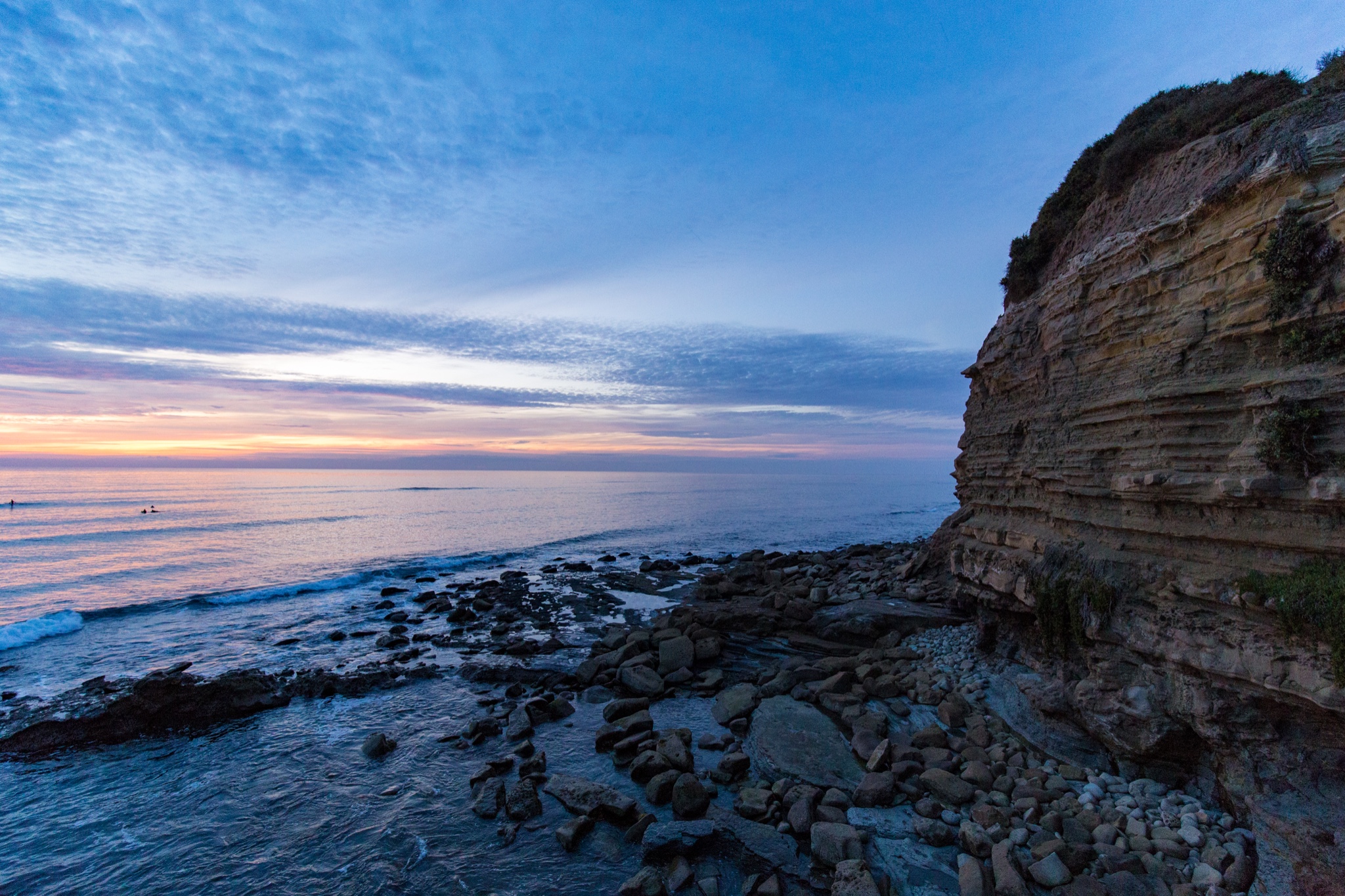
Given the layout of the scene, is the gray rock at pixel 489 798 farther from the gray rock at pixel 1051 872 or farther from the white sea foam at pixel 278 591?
the white sea foam at pixel 278 591

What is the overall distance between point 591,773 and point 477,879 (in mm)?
3167

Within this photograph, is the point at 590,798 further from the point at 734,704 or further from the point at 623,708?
the point at 734,704

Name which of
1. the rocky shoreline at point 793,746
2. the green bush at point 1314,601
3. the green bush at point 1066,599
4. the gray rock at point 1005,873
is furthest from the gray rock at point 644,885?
the green bush at point 1314,601

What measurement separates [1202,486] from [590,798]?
10.8m

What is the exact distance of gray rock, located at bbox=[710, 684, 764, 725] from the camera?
13414 millimetres

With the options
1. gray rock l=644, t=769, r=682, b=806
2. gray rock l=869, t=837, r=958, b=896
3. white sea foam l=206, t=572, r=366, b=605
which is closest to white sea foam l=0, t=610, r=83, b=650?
white sea foam l=206, t=572, r=366, b=605

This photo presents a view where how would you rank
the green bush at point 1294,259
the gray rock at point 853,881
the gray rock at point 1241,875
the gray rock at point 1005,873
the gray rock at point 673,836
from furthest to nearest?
the gray rock at point 673,836, the gray rock at point 853,881, the gray rock at point 1005,873, the green bush at point 1294,259, the gray rock at point 1241,875

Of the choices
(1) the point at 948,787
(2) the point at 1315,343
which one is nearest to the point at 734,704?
(1) the point at 948,787

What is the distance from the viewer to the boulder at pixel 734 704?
44.0ft

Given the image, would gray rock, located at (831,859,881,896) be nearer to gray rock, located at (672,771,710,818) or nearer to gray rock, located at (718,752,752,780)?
gray rock, located at (672,771,710,818)

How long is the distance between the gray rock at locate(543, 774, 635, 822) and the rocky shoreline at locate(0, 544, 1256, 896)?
1.6 inches

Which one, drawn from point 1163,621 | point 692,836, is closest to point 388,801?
point 692,836

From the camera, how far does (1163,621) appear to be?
346 inches

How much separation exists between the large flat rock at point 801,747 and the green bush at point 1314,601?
6.56 meters
